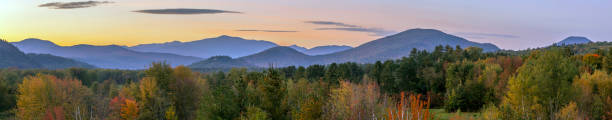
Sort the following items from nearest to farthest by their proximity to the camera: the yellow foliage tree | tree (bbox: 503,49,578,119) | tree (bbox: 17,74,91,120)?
1. tree (bbox: 503,49,578,119)
2. the yellow foliage tree
3. tree (bbox: 17,74,91,120)

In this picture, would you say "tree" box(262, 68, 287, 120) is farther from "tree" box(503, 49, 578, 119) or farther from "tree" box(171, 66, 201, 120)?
"tree" box(171, 66, 201, 120)

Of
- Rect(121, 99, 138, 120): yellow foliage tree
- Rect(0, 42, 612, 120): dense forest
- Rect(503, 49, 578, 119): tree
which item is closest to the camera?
Rect(0, 42, 612, 120): dense forest

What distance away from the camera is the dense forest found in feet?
108

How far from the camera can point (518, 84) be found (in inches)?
1548

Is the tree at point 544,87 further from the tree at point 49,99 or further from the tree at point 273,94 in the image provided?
the tree at point 49,99

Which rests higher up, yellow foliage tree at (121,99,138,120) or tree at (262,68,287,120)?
tree at (262,68,287,120)

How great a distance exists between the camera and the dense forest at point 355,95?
33.0 meters

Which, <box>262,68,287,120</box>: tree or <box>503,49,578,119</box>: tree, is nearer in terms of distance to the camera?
<box>262,68,287,120</box>: tree

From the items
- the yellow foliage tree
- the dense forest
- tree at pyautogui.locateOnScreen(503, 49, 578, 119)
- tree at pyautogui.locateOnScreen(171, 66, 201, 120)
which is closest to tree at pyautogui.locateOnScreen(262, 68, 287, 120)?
the dense forest

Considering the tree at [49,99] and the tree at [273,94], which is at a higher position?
the tree at [273,94]

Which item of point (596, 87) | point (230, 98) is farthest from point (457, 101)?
point (230, 98)

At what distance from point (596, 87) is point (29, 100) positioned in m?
67.2

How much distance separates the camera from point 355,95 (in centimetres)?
3697

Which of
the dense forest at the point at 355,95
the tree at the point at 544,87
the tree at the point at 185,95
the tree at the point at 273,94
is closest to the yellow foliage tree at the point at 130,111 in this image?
the dense forest at the point at 355,95
